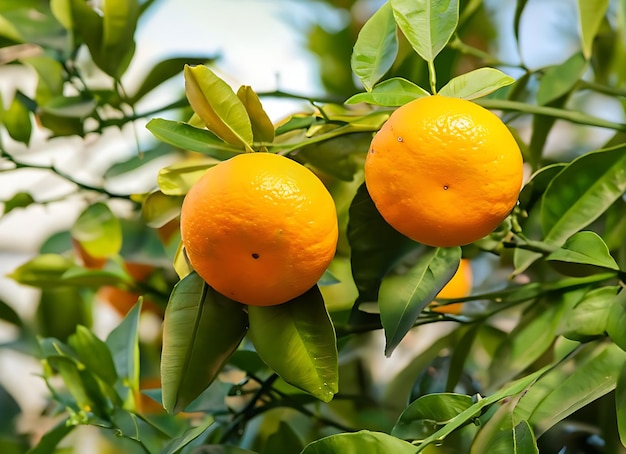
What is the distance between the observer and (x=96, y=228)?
0.83 m

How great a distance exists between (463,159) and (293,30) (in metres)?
0.96

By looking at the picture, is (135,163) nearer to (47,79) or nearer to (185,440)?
(47,79)

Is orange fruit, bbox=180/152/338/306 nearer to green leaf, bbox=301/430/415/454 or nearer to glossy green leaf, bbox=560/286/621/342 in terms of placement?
green leaf, bbox=301/430/415/454

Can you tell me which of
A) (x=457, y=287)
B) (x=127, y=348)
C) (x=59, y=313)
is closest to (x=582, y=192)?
(x=457, y=287)

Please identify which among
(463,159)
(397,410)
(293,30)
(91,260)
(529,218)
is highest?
(463,159)

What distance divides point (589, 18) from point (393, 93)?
12.7 inches

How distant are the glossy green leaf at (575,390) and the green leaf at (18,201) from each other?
1.95 feet

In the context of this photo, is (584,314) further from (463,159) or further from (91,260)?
(91,260)

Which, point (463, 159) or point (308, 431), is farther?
point (308, 431)

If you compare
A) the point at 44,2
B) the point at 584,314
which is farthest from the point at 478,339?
the point at 44,2

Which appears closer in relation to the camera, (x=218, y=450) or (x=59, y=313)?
(x=218, y=450)

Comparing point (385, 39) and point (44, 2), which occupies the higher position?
point (385, 39)

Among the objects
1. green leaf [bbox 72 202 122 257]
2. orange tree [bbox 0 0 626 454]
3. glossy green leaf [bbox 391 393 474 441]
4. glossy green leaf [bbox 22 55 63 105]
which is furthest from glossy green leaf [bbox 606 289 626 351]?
glossy green leaf [bbox 22 55 63 105]

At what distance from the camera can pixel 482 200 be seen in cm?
48
